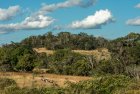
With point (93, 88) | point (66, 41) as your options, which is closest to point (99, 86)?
point (93, 88)

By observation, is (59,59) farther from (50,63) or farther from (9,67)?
(9,67)

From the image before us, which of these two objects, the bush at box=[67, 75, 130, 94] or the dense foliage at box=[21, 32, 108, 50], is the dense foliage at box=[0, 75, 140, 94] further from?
the dense foliage at box=[21, 32, 108, 50]

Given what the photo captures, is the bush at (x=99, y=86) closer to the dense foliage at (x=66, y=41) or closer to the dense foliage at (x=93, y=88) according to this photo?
the dense foliage at (x=93, y=88)

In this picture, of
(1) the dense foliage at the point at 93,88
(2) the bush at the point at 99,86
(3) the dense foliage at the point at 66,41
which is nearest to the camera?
(1) the dense foliage at the point at 93,88

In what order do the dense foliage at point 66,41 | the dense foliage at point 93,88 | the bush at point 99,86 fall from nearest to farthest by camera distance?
the dense foliage at point 93,88, the bush at point 99,86, the dense foliage at point 66,41

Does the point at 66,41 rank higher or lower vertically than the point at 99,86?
higher

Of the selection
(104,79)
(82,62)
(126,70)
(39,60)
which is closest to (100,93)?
(104,79)

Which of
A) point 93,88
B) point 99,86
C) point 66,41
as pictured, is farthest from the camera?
point 66,41

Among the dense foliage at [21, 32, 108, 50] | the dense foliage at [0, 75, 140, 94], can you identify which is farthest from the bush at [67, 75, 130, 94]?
the dense foliage at [21, 32, 108, 50]

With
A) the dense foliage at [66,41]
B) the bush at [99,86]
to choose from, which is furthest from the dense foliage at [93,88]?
the dense foliage at [66,41]

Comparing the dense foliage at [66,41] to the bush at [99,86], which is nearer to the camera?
the bush at [99,86]

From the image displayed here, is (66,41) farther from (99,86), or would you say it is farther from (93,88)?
(93,88)

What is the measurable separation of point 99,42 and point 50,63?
66.2 metres

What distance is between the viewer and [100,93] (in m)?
27.7
